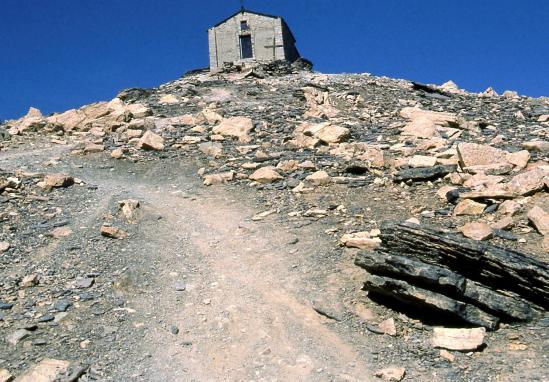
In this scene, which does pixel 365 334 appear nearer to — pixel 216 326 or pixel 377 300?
pixel 377 300

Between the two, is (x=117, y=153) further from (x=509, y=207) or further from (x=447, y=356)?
(x=447, y=356)

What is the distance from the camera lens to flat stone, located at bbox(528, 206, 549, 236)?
919 cm

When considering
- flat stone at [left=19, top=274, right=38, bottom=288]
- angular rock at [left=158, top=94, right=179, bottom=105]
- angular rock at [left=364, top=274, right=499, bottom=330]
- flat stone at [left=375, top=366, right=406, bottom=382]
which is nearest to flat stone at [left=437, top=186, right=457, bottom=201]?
angular rock at [left=364, top=274, right=499, bottom=330]

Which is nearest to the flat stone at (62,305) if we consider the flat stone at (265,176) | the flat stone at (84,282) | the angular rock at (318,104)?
the flat stone at (84,282)

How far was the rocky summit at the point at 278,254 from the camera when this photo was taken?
7203mm

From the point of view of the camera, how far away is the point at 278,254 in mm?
10070

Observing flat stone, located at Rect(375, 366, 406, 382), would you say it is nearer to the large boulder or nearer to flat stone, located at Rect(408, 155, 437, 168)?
flat stone, located at Rect(408, 155, 437, 168)

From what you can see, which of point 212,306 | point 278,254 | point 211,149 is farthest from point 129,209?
point 211,149

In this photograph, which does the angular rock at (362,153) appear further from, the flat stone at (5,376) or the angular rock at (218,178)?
the flat stone at (5,376)

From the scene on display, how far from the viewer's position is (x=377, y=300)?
8375mm

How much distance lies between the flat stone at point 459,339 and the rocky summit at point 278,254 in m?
0.02

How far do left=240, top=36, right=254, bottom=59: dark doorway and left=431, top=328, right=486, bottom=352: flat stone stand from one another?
31.4 metres

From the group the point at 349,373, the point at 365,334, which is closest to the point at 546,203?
the point at 365,334

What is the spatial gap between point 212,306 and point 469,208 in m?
5.77
